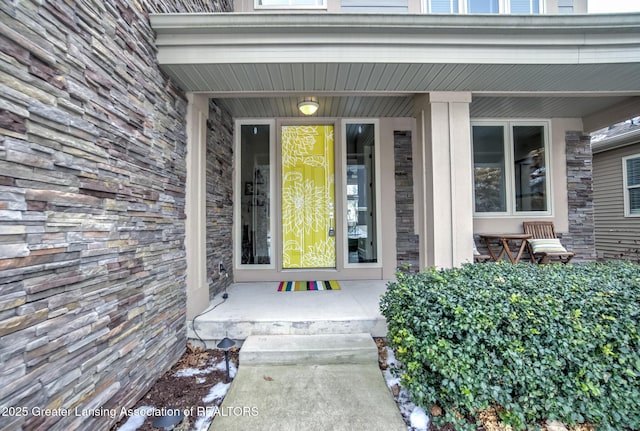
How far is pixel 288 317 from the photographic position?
2719mm

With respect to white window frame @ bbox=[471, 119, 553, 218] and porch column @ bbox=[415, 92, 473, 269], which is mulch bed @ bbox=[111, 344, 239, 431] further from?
white window frame @ bbox=[471, 119, 553, 218]

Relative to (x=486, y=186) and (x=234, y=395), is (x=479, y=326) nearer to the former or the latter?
(x=234, y=395)

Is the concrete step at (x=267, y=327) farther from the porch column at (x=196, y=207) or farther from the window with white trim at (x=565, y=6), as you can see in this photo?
the window with white trim at (x=565, y=6)

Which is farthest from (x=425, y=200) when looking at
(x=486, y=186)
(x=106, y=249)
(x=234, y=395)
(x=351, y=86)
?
(x=106, y=249)

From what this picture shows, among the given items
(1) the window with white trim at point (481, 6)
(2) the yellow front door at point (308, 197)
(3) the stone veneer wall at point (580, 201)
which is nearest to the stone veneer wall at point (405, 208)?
(2) the yellow front door at point (308, 197)

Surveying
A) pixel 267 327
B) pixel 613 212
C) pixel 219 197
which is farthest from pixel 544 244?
pixel 219 197

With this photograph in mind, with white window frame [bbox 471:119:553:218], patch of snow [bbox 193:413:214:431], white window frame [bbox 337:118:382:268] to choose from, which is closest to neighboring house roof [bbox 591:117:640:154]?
white window frame [bbox 471:119:553:218]

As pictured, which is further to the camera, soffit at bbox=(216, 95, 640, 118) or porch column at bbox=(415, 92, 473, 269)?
soffit at bbox=(216, 95, 640, 118)

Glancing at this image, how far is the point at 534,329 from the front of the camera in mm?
1589

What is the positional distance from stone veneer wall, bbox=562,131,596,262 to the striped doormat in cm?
400

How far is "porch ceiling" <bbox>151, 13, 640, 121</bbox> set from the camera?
2.28 meters

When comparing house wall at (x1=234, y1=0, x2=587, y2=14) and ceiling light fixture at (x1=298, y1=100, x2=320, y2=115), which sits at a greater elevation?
house wall at (x1=234, y1=0, x2=587, y2=14)

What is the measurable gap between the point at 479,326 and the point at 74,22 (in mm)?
2887

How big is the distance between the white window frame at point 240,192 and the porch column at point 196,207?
1254 millimetres
